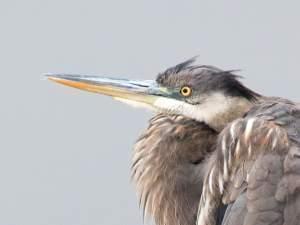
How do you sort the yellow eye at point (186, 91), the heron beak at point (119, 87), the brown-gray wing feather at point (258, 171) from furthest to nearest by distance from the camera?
the heron beak at point (119, 87), the yellow eye at point (186, 91), the brown-gray wing feather at point (258, 171)

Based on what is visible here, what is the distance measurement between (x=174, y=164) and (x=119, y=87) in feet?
1.34

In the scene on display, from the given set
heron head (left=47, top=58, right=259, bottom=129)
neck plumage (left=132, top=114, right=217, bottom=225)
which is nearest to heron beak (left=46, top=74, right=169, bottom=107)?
heron head (left=47, top=58, right=259, bottom=129)

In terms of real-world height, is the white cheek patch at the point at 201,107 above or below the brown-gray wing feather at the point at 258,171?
above

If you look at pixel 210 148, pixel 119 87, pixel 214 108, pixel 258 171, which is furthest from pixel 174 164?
pixel 258 171

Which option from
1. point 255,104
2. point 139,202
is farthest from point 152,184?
point 255,104

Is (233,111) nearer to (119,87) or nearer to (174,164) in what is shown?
(174,164)

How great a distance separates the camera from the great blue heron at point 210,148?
5148 mm

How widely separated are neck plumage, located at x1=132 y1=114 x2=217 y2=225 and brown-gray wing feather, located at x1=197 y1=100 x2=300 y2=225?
17 cm

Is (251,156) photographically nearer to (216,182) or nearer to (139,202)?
(216,182)

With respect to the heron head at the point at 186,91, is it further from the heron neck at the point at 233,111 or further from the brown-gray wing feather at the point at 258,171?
the brown-gray wing feather at the point at 258,171

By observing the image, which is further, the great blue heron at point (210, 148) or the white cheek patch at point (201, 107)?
the white cheek patch at point (201, 107)

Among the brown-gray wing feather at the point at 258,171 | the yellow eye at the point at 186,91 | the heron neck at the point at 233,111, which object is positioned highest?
the yellow eye at the point at 186,91

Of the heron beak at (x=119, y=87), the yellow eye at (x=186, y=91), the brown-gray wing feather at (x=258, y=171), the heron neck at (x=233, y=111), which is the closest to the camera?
the brown-gray wing feather at (x=258, y=171)

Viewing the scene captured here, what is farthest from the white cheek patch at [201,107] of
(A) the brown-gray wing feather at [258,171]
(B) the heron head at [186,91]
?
(A) the brown-gray wing feather at [258,171]
